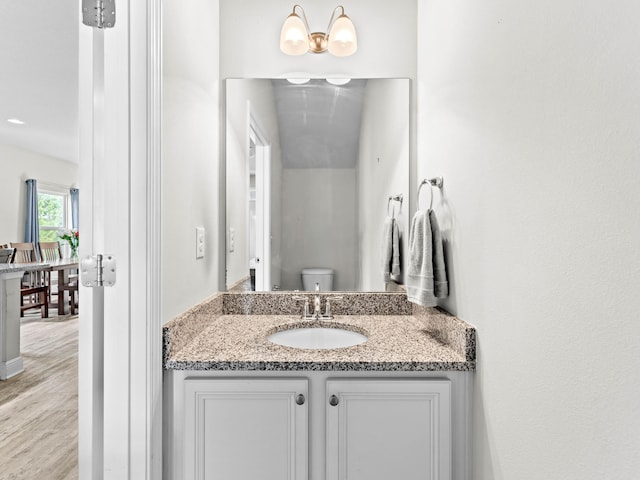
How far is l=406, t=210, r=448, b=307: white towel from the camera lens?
1.34 meters

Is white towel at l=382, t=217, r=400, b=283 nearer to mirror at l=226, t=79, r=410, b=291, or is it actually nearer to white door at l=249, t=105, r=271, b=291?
mirror at l=226, t=79, r=410, b=291

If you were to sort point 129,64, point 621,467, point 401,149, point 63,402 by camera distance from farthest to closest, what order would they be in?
point 63,402, point 401,149, point 129,64, point 621,467

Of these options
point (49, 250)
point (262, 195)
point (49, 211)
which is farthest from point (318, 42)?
point (49, 250)

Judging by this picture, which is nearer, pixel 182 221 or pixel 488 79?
pixel 488 79

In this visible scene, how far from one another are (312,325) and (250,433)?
20.5 inches

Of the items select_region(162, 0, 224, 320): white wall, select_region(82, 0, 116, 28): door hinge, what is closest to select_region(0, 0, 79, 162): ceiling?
select_region(162, 0, 224, 320): white wall

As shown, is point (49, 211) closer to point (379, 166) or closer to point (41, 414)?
point (41, 414)

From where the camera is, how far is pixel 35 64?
172 centimetres

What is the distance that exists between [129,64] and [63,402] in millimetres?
2388

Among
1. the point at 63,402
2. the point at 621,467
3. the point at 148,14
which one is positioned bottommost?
the point at 63,402

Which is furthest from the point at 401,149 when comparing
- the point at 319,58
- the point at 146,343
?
the point at 146,343

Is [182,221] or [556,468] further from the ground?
[182,221]

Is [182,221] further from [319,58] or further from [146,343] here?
[319,58]

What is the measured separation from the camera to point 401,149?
175cm
